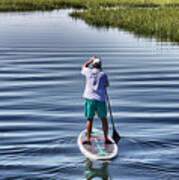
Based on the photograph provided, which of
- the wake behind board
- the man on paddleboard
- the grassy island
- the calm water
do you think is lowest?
the calm water

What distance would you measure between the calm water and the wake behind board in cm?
19

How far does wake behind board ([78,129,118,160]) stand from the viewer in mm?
11273

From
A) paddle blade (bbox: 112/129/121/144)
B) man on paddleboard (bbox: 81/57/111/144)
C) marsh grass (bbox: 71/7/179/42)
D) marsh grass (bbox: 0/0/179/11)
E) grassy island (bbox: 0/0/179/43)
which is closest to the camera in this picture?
man on paddleboard (bbox: 81/57/111/144)

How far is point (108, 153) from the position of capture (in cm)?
1142

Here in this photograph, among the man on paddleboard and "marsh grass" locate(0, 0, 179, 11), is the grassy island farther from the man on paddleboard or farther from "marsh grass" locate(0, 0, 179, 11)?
the man on paddleboard

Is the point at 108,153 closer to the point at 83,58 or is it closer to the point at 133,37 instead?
the point at 83,58

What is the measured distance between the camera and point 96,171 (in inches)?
423

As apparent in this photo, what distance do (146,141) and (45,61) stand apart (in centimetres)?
1551

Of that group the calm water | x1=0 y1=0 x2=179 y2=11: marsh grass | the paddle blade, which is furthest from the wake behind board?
x1=0 y1=0 x2=179 y2=11: marsh grass

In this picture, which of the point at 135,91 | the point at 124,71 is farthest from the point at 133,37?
the point at 135,91

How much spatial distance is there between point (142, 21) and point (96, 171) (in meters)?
32.9

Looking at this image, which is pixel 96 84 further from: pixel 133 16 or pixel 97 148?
pixel 133 16

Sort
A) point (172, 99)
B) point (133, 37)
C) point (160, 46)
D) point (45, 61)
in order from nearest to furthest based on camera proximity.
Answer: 1. point (172, 99)
2. point (45, 61)
3. point (160, 46)
4. point (133, 37)

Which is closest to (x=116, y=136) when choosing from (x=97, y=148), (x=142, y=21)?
(x=97, y=148)
